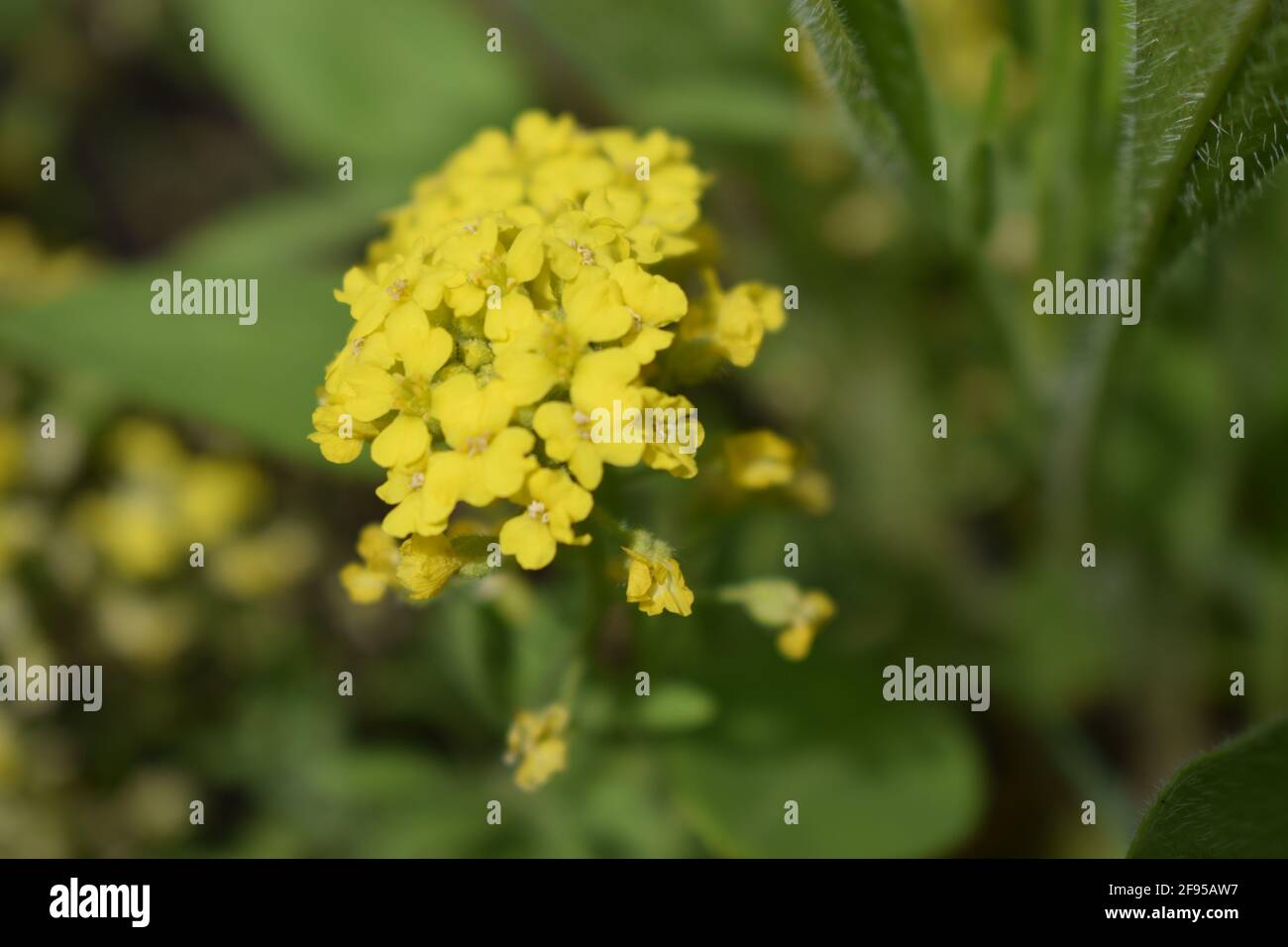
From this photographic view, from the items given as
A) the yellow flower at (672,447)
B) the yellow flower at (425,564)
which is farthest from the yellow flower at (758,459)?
the yellow flower at (425,564)

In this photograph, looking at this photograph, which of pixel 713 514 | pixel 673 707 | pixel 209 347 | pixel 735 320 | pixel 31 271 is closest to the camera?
pixel 735 320

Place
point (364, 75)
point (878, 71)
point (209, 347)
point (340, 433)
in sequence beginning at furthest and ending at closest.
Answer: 1. point (364, 75)
2. point (209, 347)
3. point (878, 71)
4. point (340, 433)


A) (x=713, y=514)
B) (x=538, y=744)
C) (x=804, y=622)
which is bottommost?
(x=538, y=744)

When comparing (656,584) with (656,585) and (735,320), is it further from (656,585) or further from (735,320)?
(735,320)

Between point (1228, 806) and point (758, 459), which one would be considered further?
point (758, 459)

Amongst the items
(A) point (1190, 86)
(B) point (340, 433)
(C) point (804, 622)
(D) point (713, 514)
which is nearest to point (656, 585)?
(C) point (804, 622)

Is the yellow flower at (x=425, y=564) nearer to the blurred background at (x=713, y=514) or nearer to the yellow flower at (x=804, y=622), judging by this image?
the blurred background at (x=713, y=514)

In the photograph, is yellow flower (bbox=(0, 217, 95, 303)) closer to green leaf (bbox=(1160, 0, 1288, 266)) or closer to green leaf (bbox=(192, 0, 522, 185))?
green leaf (bbox=(192, 0, 522, 185))

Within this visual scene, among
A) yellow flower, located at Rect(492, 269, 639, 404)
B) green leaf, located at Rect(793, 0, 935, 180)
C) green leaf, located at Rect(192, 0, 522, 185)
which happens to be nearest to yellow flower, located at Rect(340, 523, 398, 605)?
yellow flower, located at Rect(492, 269, 639, 404)
